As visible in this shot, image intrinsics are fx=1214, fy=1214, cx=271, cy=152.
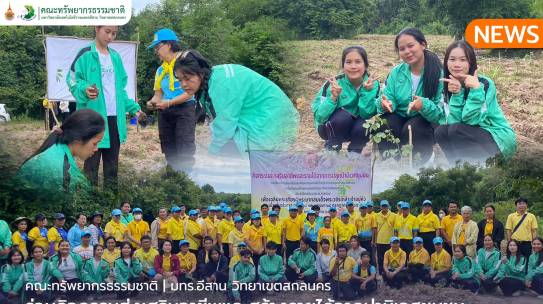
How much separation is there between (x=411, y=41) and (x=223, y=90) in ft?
5.37

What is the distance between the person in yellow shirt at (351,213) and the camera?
390 inches

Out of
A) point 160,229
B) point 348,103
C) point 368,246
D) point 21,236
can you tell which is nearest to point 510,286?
point 368,246

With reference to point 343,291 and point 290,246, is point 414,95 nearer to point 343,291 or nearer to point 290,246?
point 290,246

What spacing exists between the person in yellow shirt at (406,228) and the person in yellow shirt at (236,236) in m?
1.26

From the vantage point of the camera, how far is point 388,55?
10.7 metres

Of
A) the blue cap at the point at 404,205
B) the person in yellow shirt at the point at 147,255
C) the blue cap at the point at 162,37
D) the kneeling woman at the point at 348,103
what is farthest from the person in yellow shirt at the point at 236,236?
the blue cap at the point at 162,37

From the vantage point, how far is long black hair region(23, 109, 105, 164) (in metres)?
10.0

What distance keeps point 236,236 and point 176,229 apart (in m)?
0.51

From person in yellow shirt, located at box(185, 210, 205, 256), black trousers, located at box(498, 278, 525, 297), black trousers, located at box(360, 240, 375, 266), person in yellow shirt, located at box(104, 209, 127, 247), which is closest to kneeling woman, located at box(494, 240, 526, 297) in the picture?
black trousers, located at box(498, 278, 525, 297)

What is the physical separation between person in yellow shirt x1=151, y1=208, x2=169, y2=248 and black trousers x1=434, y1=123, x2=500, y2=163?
2397 millimetres

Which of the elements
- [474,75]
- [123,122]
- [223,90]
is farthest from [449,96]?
[123,122]

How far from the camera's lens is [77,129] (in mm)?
10047

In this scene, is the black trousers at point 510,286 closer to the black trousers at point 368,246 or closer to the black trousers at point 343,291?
the black trousers at point 368,246

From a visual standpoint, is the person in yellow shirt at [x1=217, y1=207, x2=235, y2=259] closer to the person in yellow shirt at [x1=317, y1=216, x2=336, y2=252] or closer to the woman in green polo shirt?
the person in yellow shirt at [x1=317, y1=216, x2=336, y2=252]
